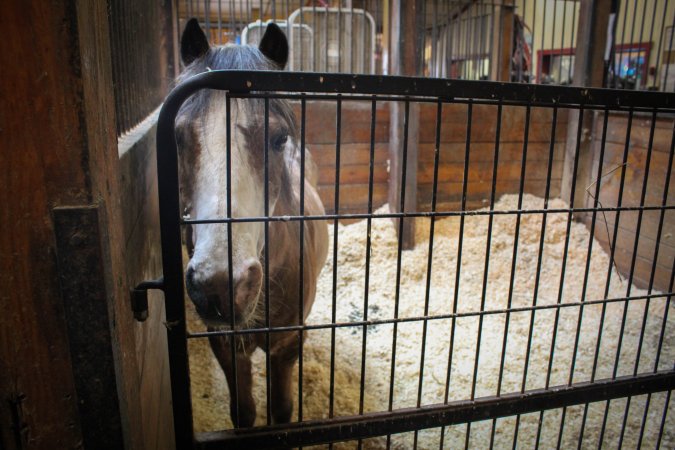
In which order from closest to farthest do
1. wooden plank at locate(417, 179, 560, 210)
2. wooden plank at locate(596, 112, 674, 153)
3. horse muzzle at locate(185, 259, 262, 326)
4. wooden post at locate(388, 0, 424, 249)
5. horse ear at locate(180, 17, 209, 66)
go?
horse muzzle at locate(185, 259, 262, 326), horse ear at locate(180, 17, 209, 66), wooden plank at locate(596, 112, 674, 153), wooden post at locate(388, 0, 424, 249), wooden plank at locate(417, 179, 560, 210)

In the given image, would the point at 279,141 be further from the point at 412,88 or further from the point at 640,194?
the point at 640,194

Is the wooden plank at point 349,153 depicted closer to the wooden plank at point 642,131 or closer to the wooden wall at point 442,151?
the wooden wall at point 442,151

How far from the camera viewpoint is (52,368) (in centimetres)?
66

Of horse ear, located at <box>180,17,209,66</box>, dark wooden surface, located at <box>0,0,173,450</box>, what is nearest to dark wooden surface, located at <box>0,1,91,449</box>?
dark wooden surface, located at <box>0,0,173,450</box>

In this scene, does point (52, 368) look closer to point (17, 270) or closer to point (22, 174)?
point (17, 270)

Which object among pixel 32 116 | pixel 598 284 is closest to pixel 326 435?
pixel 32 116

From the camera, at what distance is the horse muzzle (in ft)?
2.89

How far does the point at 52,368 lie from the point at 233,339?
1.08 feet

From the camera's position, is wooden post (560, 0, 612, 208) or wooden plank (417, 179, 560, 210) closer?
wooden post (560, 0, 612, 208)

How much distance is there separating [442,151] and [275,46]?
9.11 feet

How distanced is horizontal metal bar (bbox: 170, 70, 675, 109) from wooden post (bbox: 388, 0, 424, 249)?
2.24m

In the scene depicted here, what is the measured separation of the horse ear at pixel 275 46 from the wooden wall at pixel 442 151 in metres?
2.20

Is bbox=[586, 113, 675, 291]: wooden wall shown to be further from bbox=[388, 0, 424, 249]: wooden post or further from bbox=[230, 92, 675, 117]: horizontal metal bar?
bbox=[230, 92, 675, 117]: horizontal metal bar

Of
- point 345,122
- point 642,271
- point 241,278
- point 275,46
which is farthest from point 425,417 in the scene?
point 345,122
